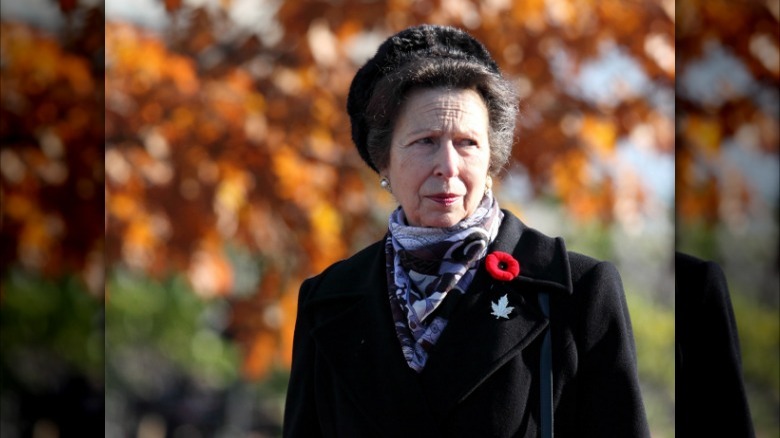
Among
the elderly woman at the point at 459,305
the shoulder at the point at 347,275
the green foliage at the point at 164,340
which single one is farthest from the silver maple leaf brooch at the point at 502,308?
the green foliage at the point at 164,340

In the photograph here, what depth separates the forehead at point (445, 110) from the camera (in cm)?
190

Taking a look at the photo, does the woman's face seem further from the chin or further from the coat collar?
the coat collar

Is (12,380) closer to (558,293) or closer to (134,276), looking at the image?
(134,276)

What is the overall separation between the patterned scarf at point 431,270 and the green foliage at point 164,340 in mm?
3707

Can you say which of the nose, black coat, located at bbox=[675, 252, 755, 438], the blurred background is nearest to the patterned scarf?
the nose

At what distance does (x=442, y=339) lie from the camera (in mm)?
1939

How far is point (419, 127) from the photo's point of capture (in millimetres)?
1933

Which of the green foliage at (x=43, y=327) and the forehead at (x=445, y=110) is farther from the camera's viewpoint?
the green foliage at (x=43, y=327)

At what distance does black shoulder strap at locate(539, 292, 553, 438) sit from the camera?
6.00 feet

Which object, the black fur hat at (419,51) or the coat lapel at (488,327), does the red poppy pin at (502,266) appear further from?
the black fur hat at (419,51)

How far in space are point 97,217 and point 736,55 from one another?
221 cm

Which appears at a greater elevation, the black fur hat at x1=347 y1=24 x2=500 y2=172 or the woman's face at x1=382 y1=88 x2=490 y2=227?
the black fur hat at x1=347 y1=24 x2=500 y2=172

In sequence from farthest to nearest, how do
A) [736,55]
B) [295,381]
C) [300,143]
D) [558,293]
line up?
[300,143]
[736,55]
[295,381]
[558,293]

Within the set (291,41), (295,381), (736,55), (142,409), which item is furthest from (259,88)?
(142,409)
